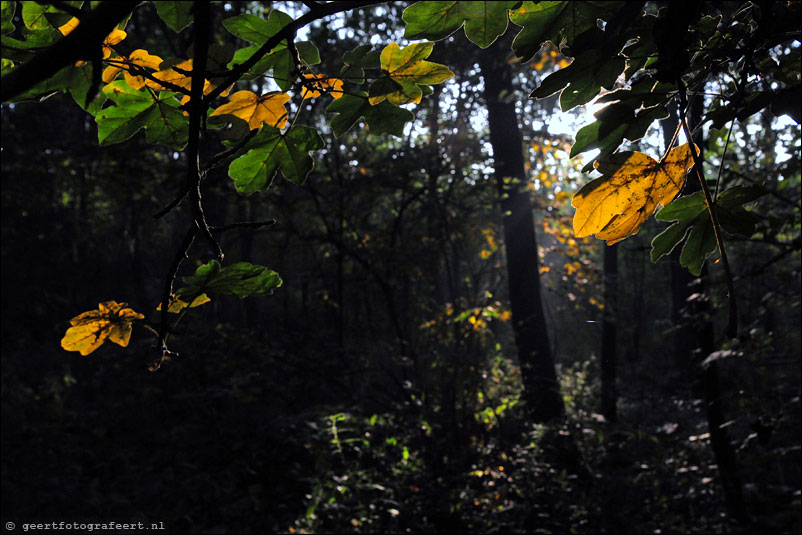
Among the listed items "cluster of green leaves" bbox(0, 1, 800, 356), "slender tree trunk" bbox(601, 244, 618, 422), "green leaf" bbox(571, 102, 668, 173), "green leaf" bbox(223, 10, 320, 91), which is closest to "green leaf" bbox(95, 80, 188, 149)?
"cluster of green leaves" bbox(0, 1, 800, 356)

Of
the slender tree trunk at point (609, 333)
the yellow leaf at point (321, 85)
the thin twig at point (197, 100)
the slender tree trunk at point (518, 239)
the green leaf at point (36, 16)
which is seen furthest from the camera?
the slender tree trunk at point (609, 333)

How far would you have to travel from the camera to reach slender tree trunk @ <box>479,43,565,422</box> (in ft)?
20.1

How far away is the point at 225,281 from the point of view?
635 mm

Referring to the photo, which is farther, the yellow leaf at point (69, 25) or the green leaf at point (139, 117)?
the green leaf at point (139, 117)

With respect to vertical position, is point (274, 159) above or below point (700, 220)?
above

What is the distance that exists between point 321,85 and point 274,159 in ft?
0.37

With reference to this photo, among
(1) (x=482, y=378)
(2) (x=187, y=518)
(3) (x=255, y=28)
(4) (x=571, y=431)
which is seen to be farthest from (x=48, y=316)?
(3) (x=255, y=28)

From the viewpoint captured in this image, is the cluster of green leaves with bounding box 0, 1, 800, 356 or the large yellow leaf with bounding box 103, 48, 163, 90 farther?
the large yellow leaf with bounding box 103, 48, 163, 90

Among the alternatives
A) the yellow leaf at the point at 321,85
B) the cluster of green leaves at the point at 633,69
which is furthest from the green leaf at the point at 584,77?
the yellow leaf at the point at 321,85

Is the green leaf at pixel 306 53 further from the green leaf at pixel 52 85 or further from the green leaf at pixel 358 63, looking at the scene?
the green leaf at pixel 52 85

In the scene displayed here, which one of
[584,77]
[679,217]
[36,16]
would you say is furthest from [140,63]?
[679,217]

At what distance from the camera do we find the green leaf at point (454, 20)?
394 millimetres

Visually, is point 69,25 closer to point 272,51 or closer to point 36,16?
point 36,16

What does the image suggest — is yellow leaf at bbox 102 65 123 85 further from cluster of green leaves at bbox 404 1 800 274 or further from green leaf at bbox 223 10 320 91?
cluster of green leaves at bbox 404 1 800 274
